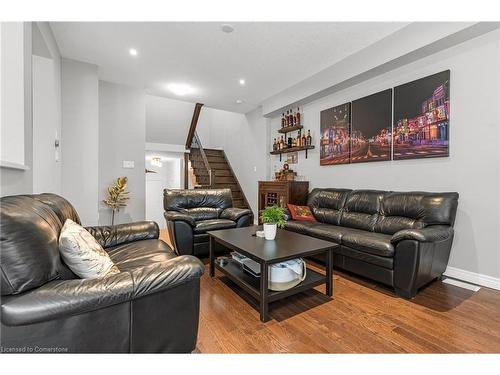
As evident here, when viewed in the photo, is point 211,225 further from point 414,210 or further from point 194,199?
point 414,210

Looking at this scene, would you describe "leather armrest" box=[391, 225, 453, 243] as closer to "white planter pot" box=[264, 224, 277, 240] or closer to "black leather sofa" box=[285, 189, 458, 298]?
"black leather sofa" box=[285, 189, 458, 298]

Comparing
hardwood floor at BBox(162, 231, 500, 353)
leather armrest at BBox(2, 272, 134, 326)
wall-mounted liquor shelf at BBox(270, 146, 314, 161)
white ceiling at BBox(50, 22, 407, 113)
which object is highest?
white ceiling at BBox(50, 22, 407, 113)

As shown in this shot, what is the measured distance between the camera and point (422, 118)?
2.85 metres

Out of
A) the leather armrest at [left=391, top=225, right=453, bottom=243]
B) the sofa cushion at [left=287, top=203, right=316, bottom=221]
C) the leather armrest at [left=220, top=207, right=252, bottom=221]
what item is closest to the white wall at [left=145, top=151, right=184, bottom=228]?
the leather armrest at [left=220, top=207, right=252, bottom=221]

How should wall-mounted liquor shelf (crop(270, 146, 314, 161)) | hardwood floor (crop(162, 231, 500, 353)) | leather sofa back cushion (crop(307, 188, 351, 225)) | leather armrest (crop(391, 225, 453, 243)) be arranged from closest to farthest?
hardwood floor (crop(162, 231, 500, 353)) → leather armrest (crop(391, 225, 453, 243)) → leather sofa back cushion (crop(307, 188, 351, 225)) → wall-mounted liquor shelf (crop(270, 146, 314, 161))

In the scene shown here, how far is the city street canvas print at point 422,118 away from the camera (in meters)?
2.68

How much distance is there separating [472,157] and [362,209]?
3.99ft

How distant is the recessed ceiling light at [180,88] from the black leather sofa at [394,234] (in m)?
2.99

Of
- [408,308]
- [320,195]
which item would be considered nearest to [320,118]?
[320,195]

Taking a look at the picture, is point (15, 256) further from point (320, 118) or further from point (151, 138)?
point (151, 138)

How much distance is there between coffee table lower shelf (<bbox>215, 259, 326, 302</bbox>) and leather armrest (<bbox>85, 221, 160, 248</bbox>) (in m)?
0.77

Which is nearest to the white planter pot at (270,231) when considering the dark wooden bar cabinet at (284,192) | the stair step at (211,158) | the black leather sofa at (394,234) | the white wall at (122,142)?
the black leather sofa at (394,234)

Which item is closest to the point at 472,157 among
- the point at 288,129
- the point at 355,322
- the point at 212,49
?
the point at 355,322

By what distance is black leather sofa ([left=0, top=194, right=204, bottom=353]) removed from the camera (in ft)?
3.16
